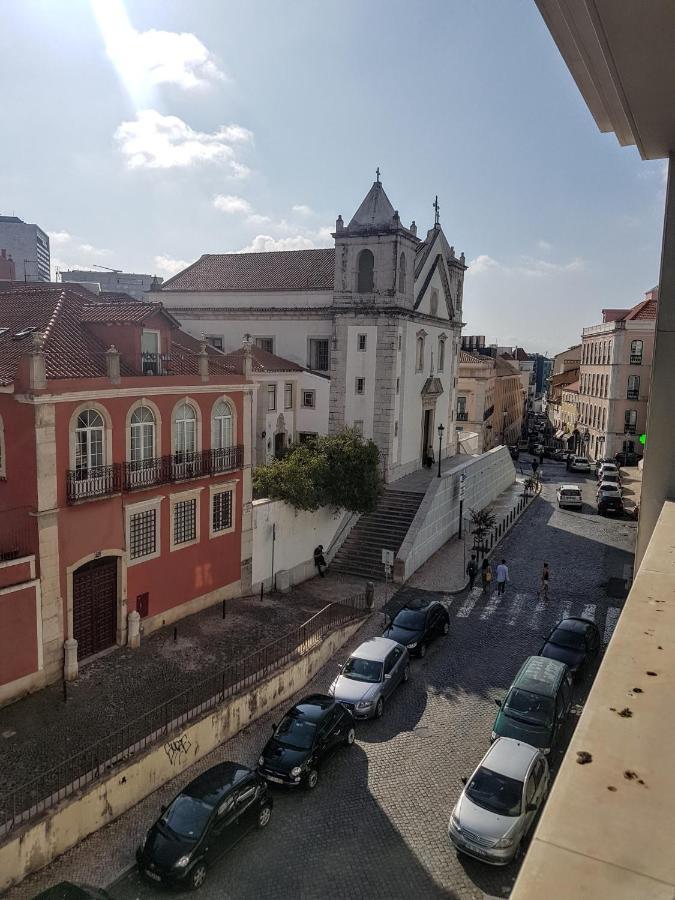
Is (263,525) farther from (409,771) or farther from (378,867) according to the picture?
(378,867)

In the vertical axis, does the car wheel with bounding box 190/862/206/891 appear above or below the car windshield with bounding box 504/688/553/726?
below

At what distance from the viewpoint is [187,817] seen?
13.5m

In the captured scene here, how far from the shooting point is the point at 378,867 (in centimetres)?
1349

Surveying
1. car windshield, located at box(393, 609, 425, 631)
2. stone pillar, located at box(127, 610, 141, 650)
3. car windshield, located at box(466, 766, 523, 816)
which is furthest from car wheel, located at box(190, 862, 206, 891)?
car windshield, located at box(393, 609, 425, 631)

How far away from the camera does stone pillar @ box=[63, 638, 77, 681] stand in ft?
62.6

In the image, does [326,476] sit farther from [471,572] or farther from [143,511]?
[143,511]

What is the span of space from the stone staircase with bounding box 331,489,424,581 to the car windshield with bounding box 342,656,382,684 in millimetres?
10486

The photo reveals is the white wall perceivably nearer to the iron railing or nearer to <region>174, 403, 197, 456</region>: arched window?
<region>174, 403, 197, 456</region>: arched window

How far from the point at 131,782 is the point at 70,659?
5.41 m

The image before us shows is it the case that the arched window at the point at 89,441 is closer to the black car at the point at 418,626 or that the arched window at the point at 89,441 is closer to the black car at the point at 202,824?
the black car at the point at 202,824

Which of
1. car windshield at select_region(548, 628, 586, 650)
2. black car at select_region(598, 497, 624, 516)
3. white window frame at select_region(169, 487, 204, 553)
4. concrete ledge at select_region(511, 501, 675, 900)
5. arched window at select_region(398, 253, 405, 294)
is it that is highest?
arched window at select_region(398, 253, 405, 294)

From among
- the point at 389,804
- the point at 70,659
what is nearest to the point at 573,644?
the point at 389,804

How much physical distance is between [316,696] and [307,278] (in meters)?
28.0

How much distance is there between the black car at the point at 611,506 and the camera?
43.6 m
